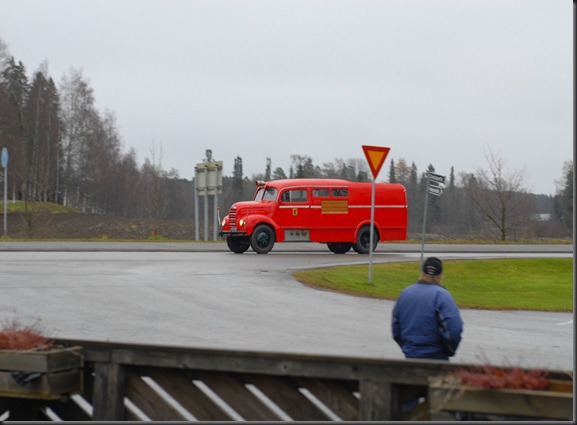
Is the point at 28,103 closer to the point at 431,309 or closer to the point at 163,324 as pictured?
the point at 163,324

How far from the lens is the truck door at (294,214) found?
31766mm

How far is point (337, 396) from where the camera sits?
5.76 meters

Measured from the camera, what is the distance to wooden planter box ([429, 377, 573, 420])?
4766 mm

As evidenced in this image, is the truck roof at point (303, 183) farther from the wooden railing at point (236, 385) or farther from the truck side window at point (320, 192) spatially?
the wooden railing at point (236, 385)

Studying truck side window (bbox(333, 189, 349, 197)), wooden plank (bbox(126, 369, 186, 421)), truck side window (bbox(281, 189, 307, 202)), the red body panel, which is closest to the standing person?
wooden plank (bbox(126, 369, 186, 421))

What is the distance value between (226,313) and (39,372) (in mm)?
10363

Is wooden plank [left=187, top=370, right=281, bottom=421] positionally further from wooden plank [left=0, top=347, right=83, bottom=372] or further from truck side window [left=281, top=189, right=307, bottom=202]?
truck side window [left=281, top=189, right=307, bottom=202]

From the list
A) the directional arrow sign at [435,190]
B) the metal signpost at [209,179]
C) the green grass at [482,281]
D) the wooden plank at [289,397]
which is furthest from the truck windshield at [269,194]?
the wooden plank at [289,397]

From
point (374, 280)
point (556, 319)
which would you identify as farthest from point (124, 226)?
point (556, 319)

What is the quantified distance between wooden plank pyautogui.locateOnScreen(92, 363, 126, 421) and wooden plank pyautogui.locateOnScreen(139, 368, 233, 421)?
0.17 metres

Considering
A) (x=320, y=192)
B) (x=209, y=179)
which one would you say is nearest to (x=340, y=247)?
(x=320, y=192)

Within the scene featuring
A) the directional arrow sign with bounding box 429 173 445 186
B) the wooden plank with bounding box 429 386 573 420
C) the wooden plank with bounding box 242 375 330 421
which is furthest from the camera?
the directional arrow sign with bounding box 429 173 445 186

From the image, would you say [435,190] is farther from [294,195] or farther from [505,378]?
[505,378]

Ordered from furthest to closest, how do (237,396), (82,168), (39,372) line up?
(82,168) → (39,372) → (237,396)
